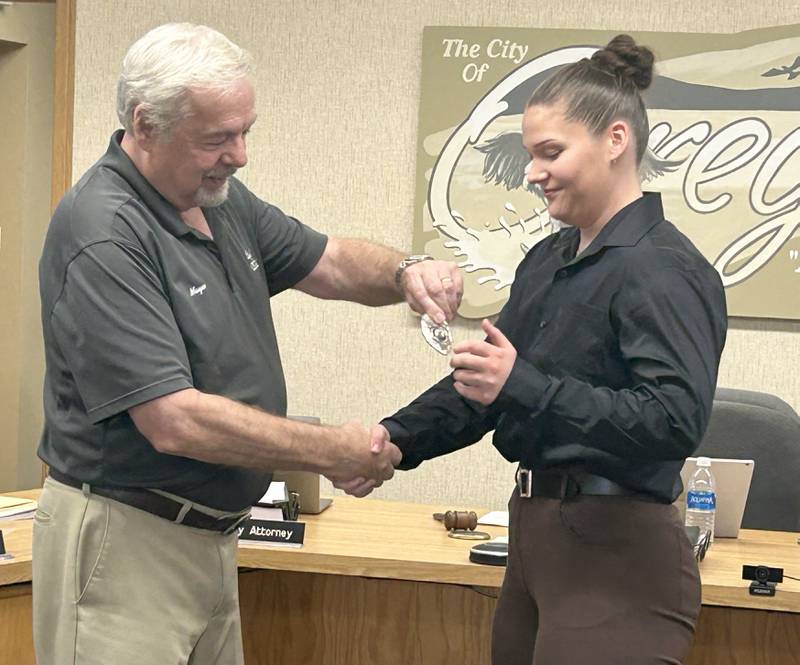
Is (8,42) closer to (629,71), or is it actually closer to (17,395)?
(17,395)

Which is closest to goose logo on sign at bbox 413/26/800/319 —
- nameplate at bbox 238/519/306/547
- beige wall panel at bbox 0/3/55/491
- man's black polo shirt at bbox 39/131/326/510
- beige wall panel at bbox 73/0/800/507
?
beige wall panel at bbox 73/0/800/507

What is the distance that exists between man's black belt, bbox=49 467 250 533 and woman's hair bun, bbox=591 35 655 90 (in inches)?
39.1

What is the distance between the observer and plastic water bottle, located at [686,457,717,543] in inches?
110

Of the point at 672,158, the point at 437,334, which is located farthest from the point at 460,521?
the point at 672,158

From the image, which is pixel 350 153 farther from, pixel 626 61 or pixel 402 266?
pixel 626 61

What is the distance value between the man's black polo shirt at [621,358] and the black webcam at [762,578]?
2.31ft

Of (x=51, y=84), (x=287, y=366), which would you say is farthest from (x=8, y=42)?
(x=287, y=366)

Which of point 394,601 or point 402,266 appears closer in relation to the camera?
point 402,266

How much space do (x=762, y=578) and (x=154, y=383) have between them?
1.36 metres

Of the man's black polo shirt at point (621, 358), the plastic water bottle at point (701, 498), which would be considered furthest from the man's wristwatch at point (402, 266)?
the plastic water bottle at point (701, 498)

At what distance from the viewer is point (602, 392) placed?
1768 millimetres

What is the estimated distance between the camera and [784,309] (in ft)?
13.3

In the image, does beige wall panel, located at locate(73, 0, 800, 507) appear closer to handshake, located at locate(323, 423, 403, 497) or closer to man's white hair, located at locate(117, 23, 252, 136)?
handshake, located at locate(323, 423, 403, 497)

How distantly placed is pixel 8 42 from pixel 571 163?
366 cm
